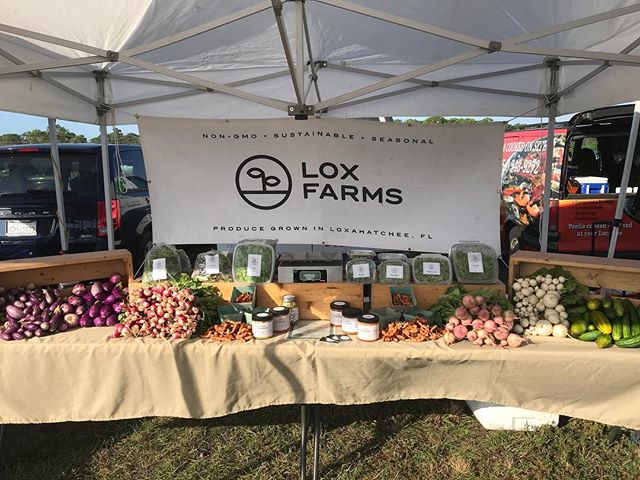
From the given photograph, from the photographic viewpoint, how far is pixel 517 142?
8.08 meters

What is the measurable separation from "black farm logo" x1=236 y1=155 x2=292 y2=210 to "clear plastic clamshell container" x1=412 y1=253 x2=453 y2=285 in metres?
1.02

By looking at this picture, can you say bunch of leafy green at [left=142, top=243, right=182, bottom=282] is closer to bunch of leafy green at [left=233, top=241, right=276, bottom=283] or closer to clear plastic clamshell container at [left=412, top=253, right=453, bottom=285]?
bunch of leafy green at [left=233, top=241, right=276, bottom=283]

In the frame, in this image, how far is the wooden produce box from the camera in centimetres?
271

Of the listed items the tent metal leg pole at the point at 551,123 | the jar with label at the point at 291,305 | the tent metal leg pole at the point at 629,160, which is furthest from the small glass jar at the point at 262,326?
the tent metal leg pole at the point at 629,160

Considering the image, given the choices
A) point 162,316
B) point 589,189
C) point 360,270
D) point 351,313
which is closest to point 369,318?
point 351,313

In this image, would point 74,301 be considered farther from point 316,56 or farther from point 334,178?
point 316,56

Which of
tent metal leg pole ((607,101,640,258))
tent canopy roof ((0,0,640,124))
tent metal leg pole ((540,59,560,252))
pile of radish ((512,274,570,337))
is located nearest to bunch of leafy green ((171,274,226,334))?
tent canopy roof ((0,0,640,124))

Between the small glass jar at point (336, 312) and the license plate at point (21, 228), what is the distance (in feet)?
12.5

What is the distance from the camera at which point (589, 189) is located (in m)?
5.76

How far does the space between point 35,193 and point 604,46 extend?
5.39 meters

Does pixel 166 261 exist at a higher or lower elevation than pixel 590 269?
higher

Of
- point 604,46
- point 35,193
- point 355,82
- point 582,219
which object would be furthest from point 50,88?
point 582,219

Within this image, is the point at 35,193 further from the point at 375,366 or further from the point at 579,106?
the point at 579,106

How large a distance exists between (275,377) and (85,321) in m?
1.23
